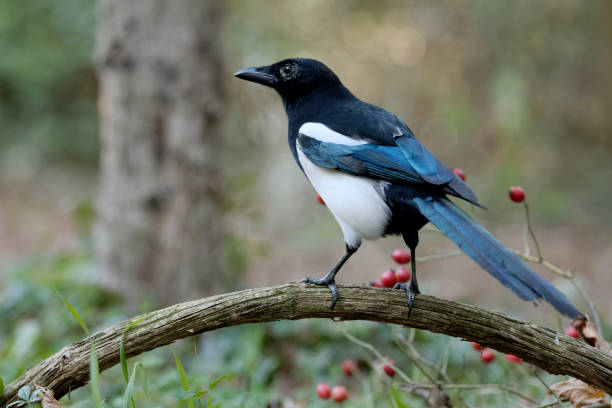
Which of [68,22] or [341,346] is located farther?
[68,22]

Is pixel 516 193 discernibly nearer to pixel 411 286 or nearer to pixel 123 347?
pixel 411 286

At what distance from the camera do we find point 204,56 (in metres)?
4.54

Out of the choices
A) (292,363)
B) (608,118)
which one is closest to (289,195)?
(292,363)

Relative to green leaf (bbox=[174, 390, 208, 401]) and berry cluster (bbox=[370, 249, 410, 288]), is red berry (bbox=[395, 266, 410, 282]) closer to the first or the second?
berry cluster (bbox=[370, 249, 410, 288])

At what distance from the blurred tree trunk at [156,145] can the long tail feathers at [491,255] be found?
2.68m

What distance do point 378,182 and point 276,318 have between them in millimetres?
683

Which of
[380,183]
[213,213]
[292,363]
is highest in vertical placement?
[380,183]

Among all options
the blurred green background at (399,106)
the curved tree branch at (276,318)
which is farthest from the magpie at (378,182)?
the blurred green background at (399,106)

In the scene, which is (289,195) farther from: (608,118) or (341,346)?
(608,118)

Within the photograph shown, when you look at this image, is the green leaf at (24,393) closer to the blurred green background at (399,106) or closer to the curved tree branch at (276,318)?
the curved tree branch at (276,318)

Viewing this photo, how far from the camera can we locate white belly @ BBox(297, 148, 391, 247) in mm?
2258

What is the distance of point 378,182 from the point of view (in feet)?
7.61

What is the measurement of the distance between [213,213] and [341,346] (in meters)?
1.37

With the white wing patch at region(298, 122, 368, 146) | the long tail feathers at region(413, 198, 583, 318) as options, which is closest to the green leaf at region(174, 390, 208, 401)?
the long tail feathers at region(413, 198, 583, 318)
